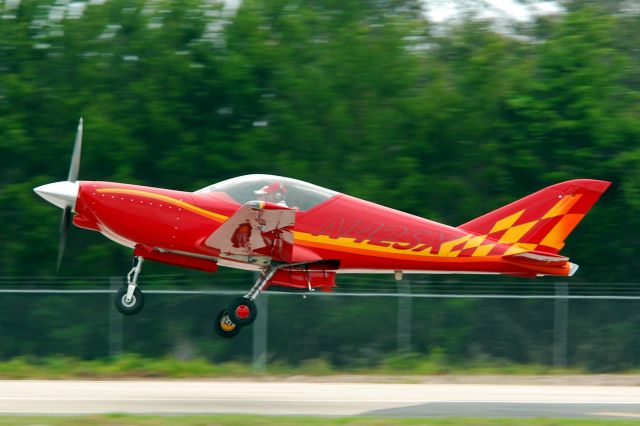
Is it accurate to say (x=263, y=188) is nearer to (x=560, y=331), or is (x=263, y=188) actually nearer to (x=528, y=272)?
(x=528, y=272)

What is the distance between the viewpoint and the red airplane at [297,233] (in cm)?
1514

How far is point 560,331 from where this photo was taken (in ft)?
70.2

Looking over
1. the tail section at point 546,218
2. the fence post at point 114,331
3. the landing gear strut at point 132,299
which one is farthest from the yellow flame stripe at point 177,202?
the fence post at point 114,331

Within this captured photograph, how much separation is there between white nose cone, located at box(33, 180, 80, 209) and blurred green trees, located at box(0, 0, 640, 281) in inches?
349

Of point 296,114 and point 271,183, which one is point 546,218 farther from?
point 296,114

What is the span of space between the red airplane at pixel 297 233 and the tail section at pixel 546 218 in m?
0.02

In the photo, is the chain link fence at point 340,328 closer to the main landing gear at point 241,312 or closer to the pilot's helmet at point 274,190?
the main landing gear at point 241,312

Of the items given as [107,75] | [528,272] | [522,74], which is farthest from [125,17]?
[528,272]

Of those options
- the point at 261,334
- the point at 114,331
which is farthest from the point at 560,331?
the point at 114,331

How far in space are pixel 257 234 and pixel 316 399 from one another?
3.37m

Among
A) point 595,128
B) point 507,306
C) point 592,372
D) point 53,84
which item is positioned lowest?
point 592,372

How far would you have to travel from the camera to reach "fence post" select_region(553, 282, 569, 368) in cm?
2131

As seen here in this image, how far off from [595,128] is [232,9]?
31.7 feet

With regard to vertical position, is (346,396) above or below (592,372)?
above
